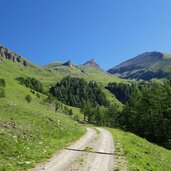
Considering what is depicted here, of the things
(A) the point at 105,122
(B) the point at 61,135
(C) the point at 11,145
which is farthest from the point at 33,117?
(A) the point at 105,122

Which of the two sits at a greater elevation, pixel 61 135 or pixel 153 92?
pixel 153 92

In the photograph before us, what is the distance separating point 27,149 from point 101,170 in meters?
8.61

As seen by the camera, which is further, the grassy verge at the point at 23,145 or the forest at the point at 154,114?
the forest at the point at 154,114

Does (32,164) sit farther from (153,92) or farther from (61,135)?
(153,92)

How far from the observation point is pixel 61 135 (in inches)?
1708

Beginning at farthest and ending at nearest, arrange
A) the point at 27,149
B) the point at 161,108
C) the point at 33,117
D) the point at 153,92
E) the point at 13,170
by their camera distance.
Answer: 1. the point at 153,92
2. the point at 161,108
3. the point at 33,117
4. the point at 27,149
5. the point at 13,170

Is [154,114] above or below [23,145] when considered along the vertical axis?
above

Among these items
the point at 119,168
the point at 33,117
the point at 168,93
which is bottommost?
the point at 119,168

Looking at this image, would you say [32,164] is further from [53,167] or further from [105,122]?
[105,122]

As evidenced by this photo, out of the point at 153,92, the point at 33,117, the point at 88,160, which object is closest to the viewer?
the point at 88,160

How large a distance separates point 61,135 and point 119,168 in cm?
2138

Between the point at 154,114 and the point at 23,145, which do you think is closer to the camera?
the point at 23,145

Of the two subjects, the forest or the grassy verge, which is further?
the forest

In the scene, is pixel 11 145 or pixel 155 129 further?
pixel 155 129
